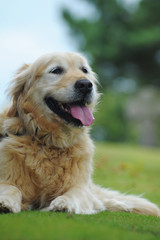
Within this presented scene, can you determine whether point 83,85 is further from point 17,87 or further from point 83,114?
point 17,87

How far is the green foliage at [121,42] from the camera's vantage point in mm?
14367

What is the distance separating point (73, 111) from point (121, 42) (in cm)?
1067

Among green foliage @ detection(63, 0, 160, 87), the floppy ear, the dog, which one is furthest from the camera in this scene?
green foliage @ detection(63, 0, 160, 87)

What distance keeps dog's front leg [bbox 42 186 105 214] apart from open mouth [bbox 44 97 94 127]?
0.75 m

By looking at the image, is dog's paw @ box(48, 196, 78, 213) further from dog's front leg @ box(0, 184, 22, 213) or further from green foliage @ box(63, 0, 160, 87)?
green foliage @ box(63, 0, 160, 87)

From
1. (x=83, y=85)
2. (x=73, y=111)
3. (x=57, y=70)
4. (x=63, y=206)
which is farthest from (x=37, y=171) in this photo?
(x=57, y=70)

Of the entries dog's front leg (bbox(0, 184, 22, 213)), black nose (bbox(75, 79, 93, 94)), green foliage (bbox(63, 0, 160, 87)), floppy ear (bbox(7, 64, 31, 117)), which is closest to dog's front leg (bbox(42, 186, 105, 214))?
dog's front leg (bbox(0, 184, 22, 213))

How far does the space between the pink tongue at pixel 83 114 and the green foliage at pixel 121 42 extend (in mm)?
10119

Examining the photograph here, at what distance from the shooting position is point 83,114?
4367 mm

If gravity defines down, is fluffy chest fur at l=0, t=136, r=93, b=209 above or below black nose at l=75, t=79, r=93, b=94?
below

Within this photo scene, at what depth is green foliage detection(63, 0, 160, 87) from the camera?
14.4m

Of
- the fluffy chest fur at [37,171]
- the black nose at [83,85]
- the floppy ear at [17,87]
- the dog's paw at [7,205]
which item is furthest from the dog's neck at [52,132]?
the dog's paw at [7,205]

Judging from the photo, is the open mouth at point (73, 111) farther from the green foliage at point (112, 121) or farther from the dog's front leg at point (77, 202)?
the green foliage at point (112, 121)

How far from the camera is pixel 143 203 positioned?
4.50 m
